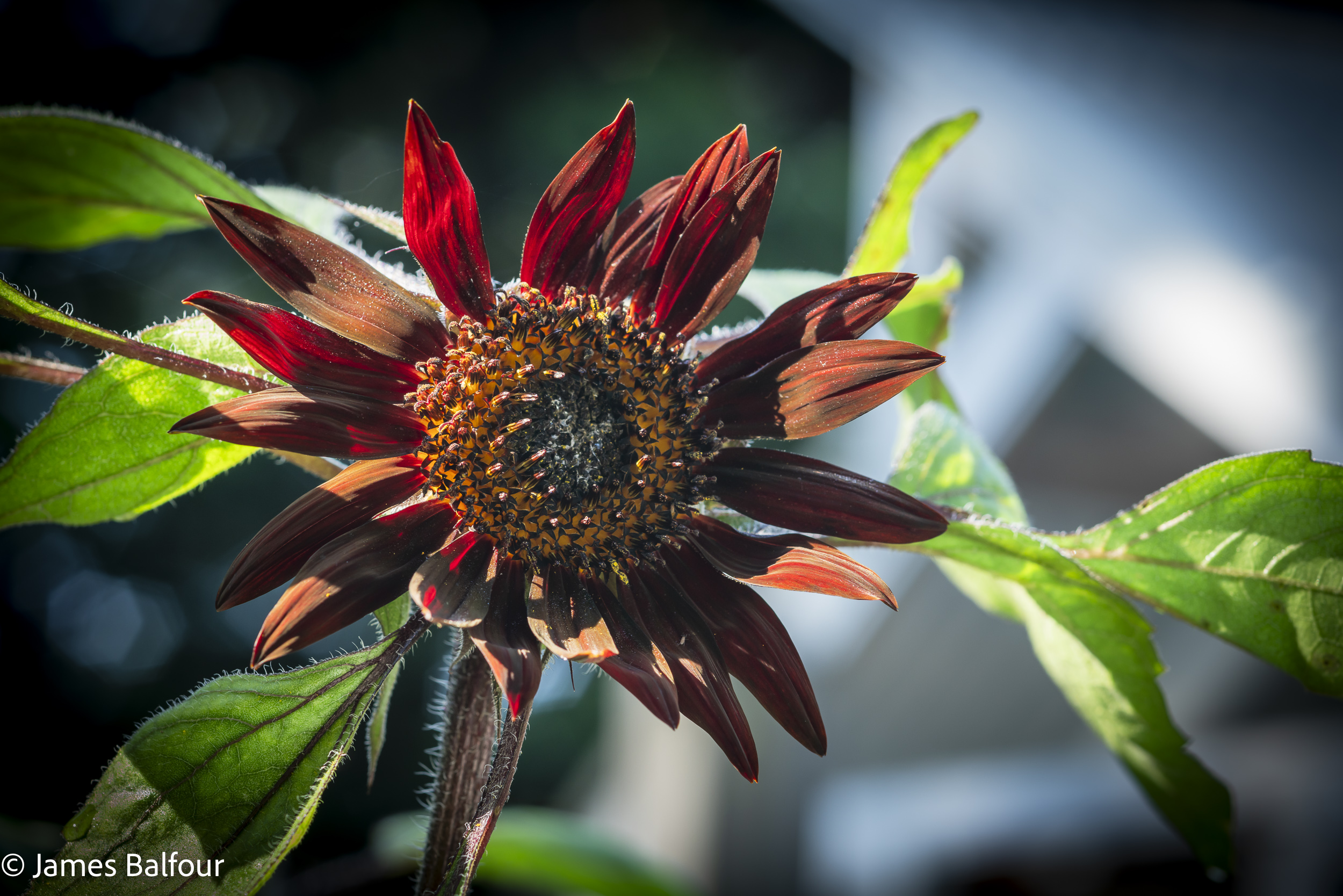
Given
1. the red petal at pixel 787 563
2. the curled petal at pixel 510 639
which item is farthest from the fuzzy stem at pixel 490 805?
the red petal at pixel 787 563

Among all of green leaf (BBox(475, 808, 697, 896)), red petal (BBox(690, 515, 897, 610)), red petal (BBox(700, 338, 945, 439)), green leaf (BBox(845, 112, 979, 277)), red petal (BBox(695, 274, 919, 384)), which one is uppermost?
green leaf (BBox(845, 112, 979, 277))

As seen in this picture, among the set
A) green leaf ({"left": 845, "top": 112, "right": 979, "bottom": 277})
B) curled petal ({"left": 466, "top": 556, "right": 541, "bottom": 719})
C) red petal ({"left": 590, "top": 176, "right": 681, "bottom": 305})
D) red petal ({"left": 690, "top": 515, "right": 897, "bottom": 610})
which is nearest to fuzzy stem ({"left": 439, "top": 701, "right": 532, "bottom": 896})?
curled petal ({"left": 466, "top": 556, "right": 541, "bottom": 719})

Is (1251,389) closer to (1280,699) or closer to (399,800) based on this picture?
(1280,699)

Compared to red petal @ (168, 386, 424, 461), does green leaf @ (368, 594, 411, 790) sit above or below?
below

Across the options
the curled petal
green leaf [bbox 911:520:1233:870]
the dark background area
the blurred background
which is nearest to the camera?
the curled petal

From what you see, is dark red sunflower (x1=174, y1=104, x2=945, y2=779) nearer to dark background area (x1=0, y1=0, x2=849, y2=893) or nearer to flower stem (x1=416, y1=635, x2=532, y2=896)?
Answer: flower stem (x1=416, y1=635, x2=532, y2=896)

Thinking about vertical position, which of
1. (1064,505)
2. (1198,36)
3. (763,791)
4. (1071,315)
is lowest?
(763,791)

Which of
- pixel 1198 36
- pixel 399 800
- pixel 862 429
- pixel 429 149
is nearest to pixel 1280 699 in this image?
pixel 862 429

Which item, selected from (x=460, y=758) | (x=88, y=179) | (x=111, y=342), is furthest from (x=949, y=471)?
(x=88, y=179)
